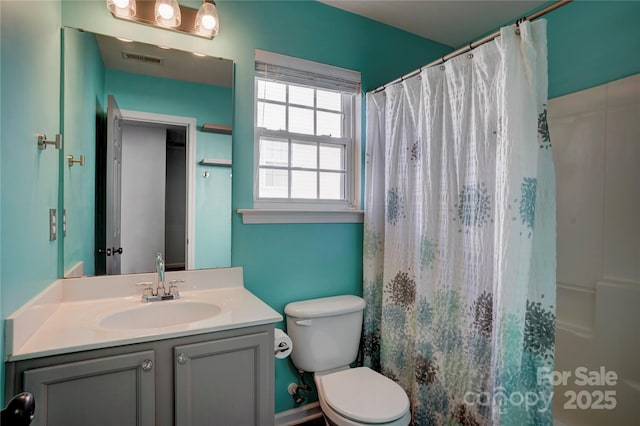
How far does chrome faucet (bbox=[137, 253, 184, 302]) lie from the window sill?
1.55 feet

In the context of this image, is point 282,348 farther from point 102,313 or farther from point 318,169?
point 318,169

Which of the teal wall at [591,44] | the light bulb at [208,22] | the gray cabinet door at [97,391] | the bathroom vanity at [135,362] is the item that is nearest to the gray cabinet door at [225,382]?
the bathroom vanity at [135,362]

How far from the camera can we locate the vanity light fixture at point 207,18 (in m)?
1.64

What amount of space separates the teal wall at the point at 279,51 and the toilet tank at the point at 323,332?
0.16 meters

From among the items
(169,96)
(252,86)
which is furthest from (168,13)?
(252,86)

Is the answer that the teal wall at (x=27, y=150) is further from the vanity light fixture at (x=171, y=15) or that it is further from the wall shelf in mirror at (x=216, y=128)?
the wall shelf in mirror at (x=216, y=128)

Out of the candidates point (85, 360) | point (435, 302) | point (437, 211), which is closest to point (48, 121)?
point (85, 360)

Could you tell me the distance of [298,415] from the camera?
6.57ft

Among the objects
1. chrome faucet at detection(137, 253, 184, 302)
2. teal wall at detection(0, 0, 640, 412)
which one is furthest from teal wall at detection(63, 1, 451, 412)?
chrome faucet at detection(137, 253, 184, 302)

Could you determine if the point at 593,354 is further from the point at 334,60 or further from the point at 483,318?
the point at 334,60

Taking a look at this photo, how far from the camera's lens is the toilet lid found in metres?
1.43

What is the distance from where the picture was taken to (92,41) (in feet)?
5.11

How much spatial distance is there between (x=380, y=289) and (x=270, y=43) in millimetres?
1600

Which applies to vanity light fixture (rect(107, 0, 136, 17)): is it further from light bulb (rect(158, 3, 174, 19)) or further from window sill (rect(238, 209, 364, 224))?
window sill (rect(238, 209, 364, 224))
